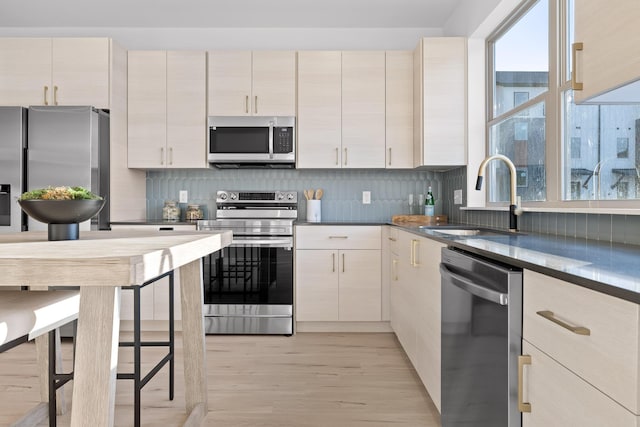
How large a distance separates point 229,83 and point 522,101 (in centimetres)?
223

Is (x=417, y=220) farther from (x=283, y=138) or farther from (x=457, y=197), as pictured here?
(x=283, y=138)

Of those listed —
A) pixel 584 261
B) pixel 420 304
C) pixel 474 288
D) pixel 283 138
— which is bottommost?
pixel 420 304

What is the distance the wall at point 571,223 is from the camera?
5.20 ft

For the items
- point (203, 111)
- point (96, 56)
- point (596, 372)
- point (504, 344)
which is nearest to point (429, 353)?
point (504, 344)

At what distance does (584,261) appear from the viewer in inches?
43.7

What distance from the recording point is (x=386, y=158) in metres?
3.57

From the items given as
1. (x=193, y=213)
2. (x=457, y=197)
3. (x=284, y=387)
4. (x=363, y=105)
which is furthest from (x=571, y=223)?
(x=193, y=213)

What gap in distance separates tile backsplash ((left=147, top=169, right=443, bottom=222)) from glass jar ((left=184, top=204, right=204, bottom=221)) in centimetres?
11

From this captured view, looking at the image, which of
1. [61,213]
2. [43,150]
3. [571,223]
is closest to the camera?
[61,213]

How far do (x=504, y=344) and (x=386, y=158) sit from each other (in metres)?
2.49

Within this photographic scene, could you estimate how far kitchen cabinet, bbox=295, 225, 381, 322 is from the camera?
11.0ft

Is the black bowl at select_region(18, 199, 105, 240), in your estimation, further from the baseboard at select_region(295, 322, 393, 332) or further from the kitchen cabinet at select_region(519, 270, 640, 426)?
the baseboard at select_region(295, 322, 393, 332)

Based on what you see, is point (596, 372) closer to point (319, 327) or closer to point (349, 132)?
point (319, 327)

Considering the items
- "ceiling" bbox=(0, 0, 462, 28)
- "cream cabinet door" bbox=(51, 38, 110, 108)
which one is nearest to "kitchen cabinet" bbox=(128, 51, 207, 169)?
"cream cabinet door" bbox=(51, 38, 110, 108)
